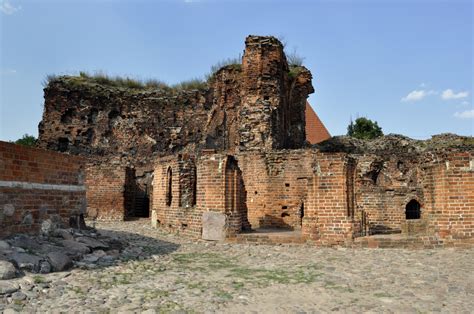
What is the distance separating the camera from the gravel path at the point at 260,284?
15.0 feet

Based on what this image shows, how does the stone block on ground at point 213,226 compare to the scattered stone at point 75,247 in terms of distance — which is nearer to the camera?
the scattered stone at point 75,247

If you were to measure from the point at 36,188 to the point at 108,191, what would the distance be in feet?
33.8

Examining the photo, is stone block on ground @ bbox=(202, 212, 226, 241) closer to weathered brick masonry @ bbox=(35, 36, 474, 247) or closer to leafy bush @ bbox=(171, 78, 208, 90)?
weathered brick masonry @ bbox=(35, 36, 474, 247)

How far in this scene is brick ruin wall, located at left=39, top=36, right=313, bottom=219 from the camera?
19.6 meters

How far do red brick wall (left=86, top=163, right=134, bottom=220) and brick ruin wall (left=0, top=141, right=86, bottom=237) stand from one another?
28.1ft

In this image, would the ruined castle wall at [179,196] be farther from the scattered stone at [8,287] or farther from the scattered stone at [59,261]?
the scattered stone at [8,287]

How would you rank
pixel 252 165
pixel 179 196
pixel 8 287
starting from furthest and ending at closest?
pixel 252 165
pixel 179 196
pixel 8 287

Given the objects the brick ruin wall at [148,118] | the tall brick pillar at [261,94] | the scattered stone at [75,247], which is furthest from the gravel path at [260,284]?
the brick ruin wall at [148,118]

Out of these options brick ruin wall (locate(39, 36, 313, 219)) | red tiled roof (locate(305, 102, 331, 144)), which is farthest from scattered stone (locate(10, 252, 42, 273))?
red tiled roof (locate(305, 102, 331, 144))

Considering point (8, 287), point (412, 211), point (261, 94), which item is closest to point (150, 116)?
point (261, 94)

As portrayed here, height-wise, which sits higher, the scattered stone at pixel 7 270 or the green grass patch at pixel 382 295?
the scattered stone at pixel 7 270

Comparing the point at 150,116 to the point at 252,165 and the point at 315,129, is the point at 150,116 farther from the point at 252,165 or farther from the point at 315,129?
the point at 315,129

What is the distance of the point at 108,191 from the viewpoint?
17.6 m

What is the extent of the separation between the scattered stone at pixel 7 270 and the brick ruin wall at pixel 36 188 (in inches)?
58.6
